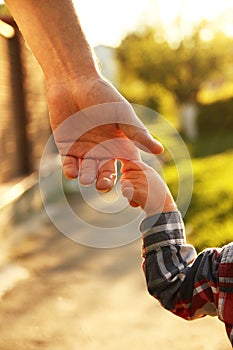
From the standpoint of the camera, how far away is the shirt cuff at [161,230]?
5.67 feet

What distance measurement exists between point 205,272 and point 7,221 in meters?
3.69

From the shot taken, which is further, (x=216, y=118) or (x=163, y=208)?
(x=216, y=118)

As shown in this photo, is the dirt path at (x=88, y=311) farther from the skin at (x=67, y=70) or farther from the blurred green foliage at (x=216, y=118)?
the blurred green foliage at (x=216, y=118)

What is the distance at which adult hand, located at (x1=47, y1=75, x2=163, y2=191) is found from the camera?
1631 millimetres

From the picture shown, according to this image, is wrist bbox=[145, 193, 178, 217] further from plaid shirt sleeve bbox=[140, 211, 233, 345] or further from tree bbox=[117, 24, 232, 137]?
tree bbox=[117, 24, 232, 137]

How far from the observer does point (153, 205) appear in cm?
173

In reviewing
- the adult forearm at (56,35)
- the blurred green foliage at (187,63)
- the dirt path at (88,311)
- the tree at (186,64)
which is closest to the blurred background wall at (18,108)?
the dirt path at (88,311)

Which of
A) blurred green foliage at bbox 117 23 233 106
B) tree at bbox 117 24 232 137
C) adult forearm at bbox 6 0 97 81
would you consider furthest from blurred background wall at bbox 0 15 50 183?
blurred green foliage at bbox 117 23 233 106

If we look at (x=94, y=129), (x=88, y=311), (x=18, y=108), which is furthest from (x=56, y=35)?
(x=18, y=108)

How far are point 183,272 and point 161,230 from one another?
12 cm

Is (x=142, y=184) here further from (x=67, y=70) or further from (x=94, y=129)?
(x=67, y=70)

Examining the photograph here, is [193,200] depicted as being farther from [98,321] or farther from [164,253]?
[164,253]

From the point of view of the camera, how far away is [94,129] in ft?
6.07

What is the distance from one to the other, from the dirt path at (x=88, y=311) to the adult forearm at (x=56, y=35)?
1563 mm
